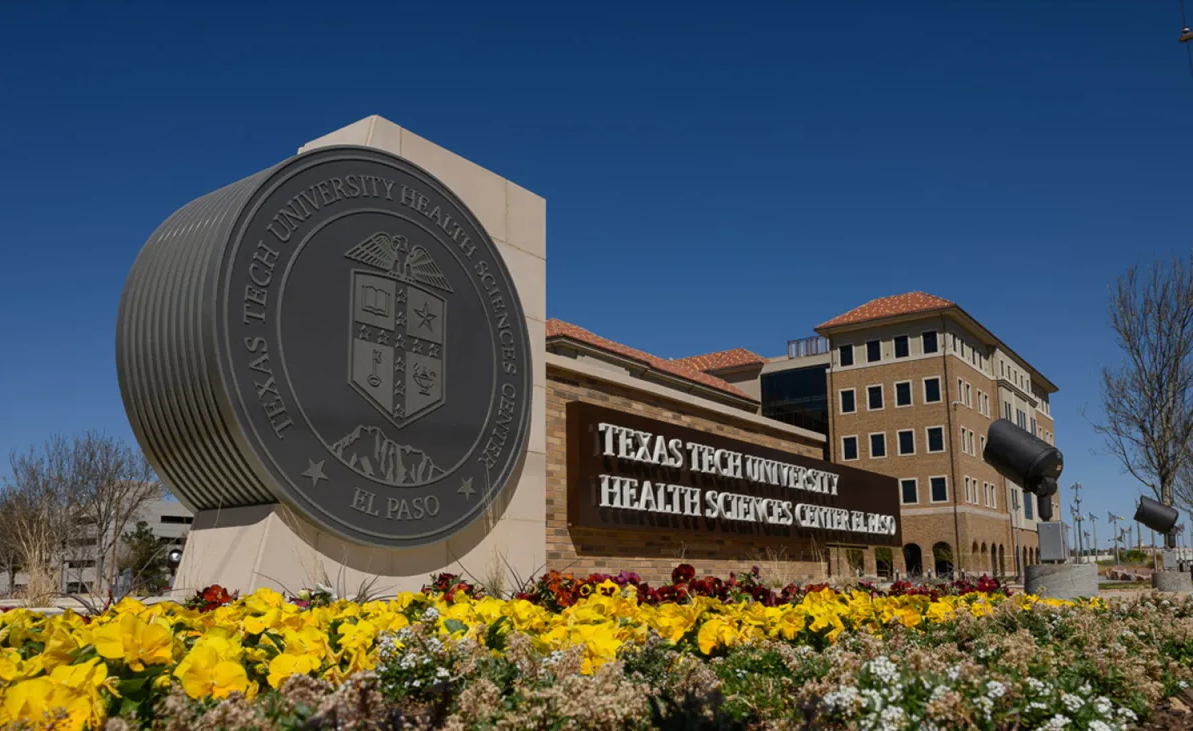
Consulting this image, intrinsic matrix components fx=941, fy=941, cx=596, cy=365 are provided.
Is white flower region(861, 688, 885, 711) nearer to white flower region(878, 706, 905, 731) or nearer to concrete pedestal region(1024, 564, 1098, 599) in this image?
white flower region(878, 706, 905, 731)

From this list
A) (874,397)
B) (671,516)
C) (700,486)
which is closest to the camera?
(671,516)

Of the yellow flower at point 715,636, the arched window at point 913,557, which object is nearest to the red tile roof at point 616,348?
the arched window at point 913,557

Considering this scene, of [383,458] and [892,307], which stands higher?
[892,307]

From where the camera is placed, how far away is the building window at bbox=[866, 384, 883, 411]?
53.1 m

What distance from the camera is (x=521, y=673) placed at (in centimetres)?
326

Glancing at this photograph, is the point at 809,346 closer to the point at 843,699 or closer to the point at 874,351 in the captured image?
the point at 874,351

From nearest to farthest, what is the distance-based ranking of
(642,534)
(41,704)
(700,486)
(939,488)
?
(41,704) → (642,534) → (700,486) → (939,488)

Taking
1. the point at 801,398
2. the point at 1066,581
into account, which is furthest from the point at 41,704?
the point at 801,398

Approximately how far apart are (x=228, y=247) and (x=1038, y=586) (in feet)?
34.7

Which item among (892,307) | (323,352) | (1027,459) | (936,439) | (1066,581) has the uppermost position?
(892,307)

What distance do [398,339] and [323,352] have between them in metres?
0.86

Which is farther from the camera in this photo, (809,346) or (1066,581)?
(809,346)

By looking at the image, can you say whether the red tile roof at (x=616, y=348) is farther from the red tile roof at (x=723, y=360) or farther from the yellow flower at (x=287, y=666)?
the yellow flower at (x=287, y=666)

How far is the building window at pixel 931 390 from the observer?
168 ft
